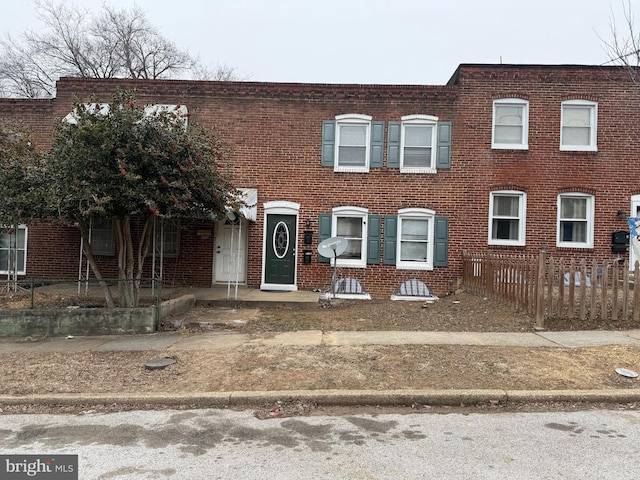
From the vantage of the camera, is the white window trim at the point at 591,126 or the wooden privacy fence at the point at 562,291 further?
the white window trim at the point at 591,126

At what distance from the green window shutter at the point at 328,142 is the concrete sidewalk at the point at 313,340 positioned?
20.8 feet

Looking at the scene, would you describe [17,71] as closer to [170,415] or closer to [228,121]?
[228,121]

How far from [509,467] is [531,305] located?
17.5 feet

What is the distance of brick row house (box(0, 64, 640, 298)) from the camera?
12711mm

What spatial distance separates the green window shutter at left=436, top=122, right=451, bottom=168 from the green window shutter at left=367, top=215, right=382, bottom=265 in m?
2.42

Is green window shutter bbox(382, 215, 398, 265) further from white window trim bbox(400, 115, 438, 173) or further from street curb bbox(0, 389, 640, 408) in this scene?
street curb bbox(0, 389, 640, 408)

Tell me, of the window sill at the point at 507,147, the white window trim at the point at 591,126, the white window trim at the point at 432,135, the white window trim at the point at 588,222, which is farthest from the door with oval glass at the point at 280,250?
the white window trim at the point at 591,126

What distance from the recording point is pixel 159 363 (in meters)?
6.12

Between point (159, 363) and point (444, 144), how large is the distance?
9.86 metres

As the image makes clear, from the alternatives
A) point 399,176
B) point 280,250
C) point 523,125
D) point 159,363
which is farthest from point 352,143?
point 159,363

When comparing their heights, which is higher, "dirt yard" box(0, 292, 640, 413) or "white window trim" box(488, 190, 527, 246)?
"white window trim" box(488, 190, 527, 246)

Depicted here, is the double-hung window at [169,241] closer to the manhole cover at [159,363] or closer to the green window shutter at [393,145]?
the green window shutter at [393,145]

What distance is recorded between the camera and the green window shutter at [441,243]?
505 inches

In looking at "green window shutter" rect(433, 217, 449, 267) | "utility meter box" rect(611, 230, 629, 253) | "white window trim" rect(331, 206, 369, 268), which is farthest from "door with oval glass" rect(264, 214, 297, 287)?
"utility meter box" rect(611, 230, 629, 253)
